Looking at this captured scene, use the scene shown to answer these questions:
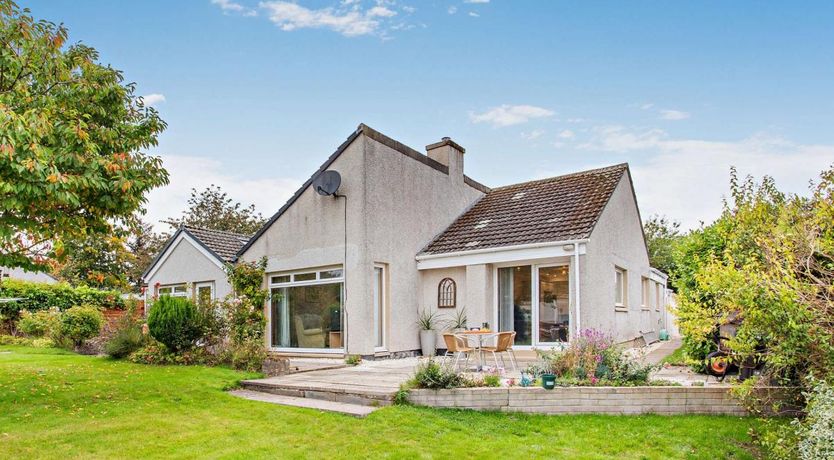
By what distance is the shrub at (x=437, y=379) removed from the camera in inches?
324

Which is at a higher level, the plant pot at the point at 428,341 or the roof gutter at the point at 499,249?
the roof gutter at the point at 499,249

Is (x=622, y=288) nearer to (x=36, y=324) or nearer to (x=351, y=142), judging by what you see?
(x=351, y=142)

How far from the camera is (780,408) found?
24.2 feet

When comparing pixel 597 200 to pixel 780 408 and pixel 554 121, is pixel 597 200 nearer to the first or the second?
pixel 554 121

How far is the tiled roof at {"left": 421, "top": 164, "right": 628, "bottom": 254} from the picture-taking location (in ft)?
46.8

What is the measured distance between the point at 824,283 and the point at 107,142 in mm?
10756

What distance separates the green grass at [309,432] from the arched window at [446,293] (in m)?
7.45

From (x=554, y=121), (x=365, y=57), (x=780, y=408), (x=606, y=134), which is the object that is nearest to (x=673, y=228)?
(x=606, y=134)

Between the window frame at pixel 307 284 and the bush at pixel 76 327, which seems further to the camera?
the bush at pixel 76 327

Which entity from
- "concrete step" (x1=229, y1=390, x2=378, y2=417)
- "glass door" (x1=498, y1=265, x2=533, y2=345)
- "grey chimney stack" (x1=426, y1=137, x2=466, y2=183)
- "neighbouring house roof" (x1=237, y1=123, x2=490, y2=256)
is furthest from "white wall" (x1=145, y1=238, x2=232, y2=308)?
"glass door" (x1=498, y1=265, x2=533, y2=345)

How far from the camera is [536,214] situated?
15.7 m

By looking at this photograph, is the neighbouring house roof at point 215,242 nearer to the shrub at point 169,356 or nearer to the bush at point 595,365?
the shrub at point 169,356

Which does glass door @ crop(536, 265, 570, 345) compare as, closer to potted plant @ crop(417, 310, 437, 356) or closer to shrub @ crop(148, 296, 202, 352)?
potted plant @ crop(417, 310, 437, 356)

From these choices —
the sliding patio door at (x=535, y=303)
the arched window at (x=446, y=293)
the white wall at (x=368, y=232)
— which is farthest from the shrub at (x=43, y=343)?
the sliding patio door at (x=535, y=303)
